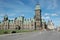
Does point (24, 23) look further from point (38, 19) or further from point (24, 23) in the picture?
point (38, 19)

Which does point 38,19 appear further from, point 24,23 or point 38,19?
point 24,23

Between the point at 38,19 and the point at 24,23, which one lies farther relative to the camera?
the point at 24,23

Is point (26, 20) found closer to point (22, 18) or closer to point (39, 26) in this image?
→ point (22, 18)

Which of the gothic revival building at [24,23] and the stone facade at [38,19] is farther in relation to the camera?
the gothic revival building at [24,23]

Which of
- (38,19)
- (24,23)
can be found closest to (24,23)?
(24,23)

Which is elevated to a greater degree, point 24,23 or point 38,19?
point 38,19

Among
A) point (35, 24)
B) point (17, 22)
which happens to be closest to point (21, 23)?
point (17, 22)

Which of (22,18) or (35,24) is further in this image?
(22,18)

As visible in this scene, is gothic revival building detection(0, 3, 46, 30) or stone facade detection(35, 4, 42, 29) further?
gothic revival building detection(0, 3, 46, 30)

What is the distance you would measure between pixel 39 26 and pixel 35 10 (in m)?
15.2

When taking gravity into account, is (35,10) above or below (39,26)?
above

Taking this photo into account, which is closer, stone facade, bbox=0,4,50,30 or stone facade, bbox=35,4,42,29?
stone facade, bbox=35,4,42,29

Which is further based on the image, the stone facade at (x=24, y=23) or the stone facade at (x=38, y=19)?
the stone facade at (x=24, y=23)

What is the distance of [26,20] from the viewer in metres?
157
